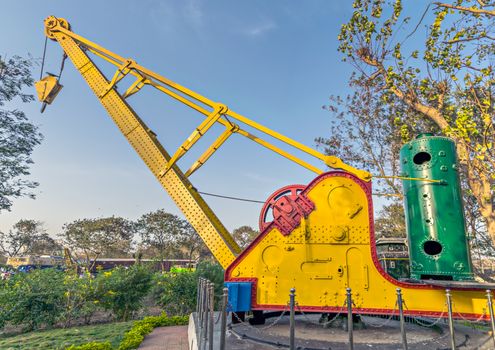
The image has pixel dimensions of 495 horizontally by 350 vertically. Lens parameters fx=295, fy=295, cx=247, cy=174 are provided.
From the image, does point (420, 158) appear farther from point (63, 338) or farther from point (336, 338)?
point (63, 338)

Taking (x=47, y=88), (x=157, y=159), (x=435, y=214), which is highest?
(x=47, y=88)

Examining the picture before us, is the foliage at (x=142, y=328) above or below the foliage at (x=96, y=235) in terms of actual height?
below

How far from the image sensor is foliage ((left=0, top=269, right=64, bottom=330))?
9852mm

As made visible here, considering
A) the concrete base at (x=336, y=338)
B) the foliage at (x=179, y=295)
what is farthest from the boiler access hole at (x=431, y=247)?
the foliage at (x=179, y=295)

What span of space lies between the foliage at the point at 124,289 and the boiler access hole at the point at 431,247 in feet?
35.3

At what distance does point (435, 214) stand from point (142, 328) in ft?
28.9

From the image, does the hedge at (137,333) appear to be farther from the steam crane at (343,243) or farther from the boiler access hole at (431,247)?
the boiler access hole at (431,247)

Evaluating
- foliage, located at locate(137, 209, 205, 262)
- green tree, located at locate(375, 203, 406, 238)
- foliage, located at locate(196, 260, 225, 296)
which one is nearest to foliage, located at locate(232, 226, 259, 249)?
foliage, located at locate(137, 209, 205, 262)

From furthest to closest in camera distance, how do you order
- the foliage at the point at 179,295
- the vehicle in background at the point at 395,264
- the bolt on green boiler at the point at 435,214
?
the foliage at the point at 179,295 < the vehicle in background at the point at 395,264 < the bolt on green boiler at the point at 435,214

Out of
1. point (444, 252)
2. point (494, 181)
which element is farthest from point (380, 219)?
point (444, 252)

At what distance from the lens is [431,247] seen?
21.8ft

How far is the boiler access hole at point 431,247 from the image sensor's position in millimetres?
6559

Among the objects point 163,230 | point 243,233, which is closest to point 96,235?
point 163,230

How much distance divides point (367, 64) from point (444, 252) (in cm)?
988
